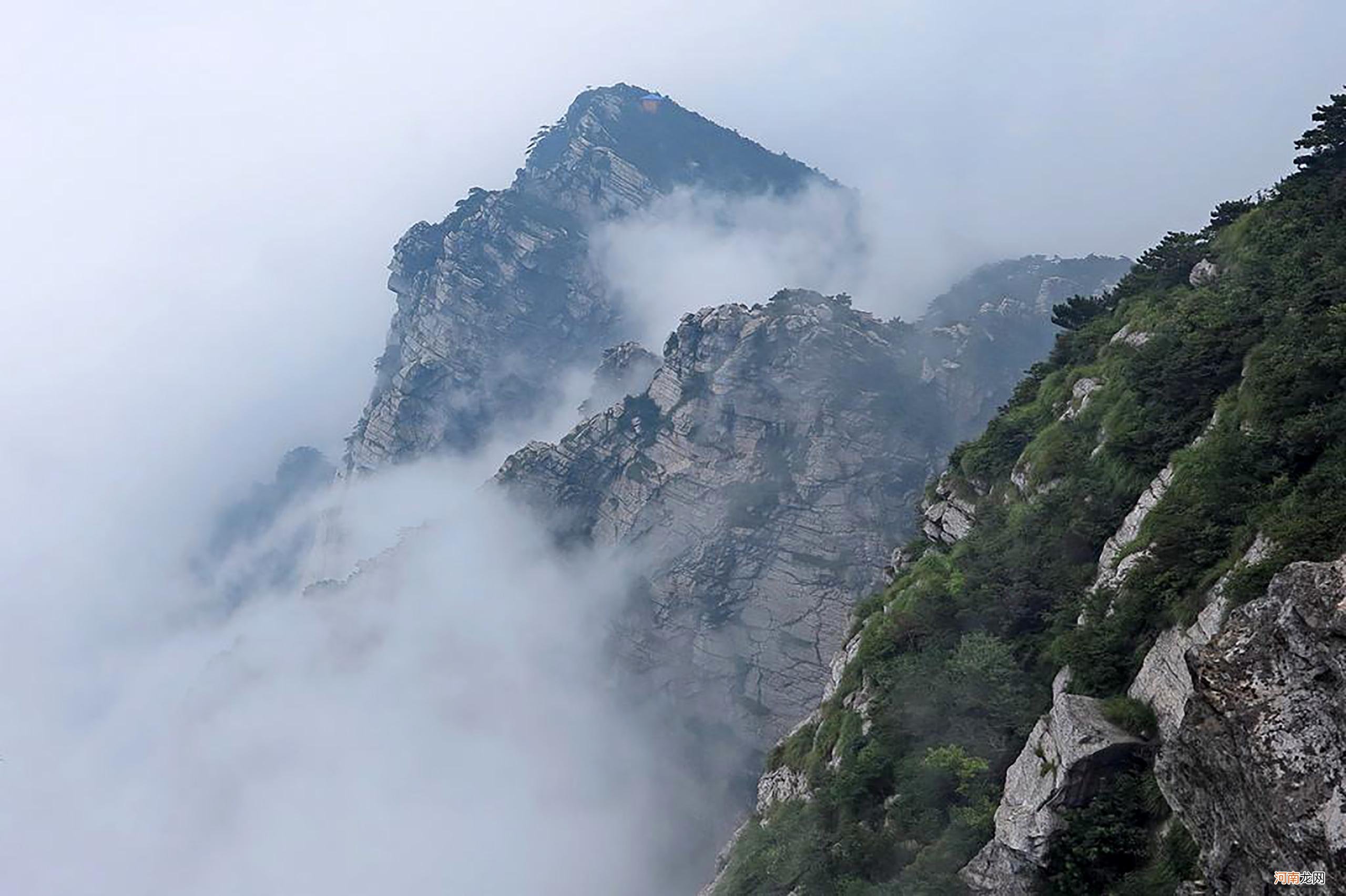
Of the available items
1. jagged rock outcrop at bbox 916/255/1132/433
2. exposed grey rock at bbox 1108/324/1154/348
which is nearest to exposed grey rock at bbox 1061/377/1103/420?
exposed grey rock at bbox 1108/324/1154/348

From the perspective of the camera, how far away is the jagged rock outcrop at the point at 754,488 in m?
122

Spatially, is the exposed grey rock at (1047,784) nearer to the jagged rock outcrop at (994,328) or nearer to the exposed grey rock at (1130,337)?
the exposed grey rock at (1130,337)

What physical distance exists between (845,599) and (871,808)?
93.4 meters

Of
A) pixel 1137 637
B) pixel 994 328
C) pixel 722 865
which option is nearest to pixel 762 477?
pixel 994 328

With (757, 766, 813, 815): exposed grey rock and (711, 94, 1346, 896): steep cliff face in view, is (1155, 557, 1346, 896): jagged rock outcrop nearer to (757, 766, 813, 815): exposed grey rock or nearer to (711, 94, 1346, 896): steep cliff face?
(711, 94, 1346, 896): steep cliff face

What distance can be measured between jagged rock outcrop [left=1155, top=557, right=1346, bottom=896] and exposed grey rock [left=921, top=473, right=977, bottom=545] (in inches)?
1017

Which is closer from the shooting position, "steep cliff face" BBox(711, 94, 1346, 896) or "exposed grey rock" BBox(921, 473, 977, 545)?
"steep cliff face" BBox(711, 94, 1346, 896)

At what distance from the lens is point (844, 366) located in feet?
440

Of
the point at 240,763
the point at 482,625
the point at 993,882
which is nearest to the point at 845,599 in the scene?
the point at 482,625

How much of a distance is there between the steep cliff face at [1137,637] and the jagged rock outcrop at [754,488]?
79638 mm

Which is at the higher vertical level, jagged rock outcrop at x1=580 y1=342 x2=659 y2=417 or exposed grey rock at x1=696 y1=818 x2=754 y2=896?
jagged rock outcrop at x1=580 y1=342 x2=659 y2=417

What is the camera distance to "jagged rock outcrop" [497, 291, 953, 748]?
12162cm

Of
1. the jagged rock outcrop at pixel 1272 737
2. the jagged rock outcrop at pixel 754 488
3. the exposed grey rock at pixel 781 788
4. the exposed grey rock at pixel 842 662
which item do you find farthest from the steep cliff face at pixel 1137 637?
the jagged rock outcrop at pixel 754 488

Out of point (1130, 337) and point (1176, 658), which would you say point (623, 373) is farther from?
point (1176, 658)
